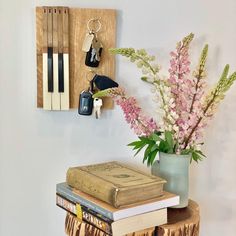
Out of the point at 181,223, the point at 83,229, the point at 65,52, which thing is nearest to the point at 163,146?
the point at 181,223

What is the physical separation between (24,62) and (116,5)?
429 mm

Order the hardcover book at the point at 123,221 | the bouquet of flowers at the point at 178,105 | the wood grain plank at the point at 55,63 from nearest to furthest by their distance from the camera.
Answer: the hardcover book at the point at 123,221
the bouquet of flowers at the point at 178,105
the wood grain plank at the point at 55,63

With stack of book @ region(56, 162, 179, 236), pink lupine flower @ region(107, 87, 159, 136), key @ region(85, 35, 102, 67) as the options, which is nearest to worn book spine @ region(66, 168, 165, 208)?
stack of book @ region(56, 162, 179, 236)

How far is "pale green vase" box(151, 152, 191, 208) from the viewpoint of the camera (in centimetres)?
142

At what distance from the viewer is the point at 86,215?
1.29 meters

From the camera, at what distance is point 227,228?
1.82 m

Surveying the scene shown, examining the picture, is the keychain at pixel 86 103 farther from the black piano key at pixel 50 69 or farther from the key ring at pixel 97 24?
the key ring at pixel 97 24

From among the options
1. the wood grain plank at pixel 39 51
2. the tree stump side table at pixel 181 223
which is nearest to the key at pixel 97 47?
the wood grain plank at pixel 39 51

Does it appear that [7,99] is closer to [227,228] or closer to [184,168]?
[184,168]

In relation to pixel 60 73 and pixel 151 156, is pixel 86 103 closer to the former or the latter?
pixel 60 73

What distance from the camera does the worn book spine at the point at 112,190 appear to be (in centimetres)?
121

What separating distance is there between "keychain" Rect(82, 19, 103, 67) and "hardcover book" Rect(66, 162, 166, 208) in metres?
0.42

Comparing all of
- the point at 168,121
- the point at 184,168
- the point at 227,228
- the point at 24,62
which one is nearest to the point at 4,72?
the point at 24,62

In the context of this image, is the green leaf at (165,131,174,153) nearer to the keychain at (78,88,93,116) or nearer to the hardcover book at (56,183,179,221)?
the hardcover book at (56,183,179,221)
